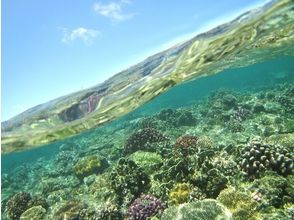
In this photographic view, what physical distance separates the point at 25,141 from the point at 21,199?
33.2 feet

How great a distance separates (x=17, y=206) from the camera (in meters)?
13.9

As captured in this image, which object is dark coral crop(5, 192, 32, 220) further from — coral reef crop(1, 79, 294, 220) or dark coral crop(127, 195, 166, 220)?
dark coral crop(127, 195, 166, 220)

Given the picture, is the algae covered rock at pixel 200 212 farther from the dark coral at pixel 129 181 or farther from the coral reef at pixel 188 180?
the dark coral at pixel 129 181

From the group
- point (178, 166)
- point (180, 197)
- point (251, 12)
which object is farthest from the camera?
point (251, 12)

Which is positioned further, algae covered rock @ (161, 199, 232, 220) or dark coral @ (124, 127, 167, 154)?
dark coral @ (124, 127, 167, 154)

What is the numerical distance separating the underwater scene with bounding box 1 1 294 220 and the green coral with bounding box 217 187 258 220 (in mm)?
22

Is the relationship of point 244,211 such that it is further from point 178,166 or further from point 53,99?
point 53,99

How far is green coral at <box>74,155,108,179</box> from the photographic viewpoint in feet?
51.9

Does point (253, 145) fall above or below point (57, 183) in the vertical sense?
above

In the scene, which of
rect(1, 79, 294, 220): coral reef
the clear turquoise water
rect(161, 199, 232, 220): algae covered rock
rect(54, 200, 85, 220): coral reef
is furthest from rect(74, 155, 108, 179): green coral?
the clear turquoise water

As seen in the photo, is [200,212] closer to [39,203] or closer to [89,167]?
[39,203]

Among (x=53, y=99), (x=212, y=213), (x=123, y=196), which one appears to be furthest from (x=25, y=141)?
(x=212, y=213)

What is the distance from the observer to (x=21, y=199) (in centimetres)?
1412

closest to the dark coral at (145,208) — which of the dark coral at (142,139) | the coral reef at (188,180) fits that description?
the coral reef at (188,180)
